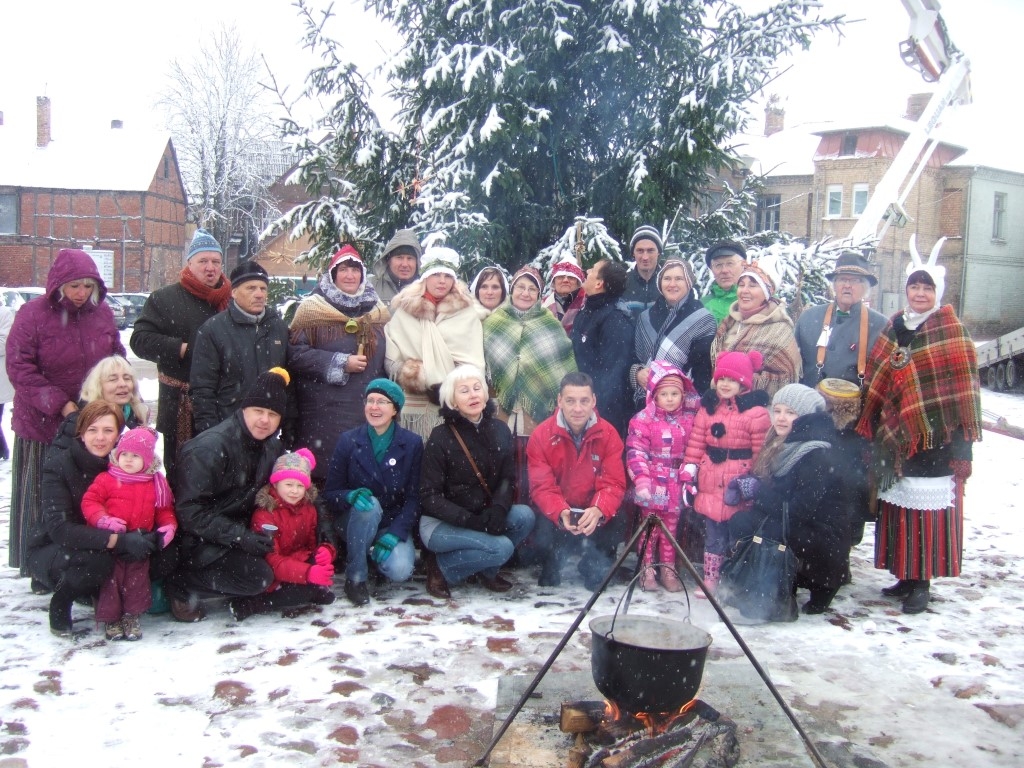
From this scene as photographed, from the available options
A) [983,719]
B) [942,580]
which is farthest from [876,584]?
[983,719]

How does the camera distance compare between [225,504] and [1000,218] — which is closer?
[225,504]

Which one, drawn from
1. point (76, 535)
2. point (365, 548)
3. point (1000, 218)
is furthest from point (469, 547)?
point (1000, 218)

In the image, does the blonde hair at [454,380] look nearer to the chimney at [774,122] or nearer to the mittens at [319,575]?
the mittens at [319,575]

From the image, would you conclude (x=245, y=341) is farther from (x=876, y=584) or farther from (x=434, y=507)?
(x=876, y=584)

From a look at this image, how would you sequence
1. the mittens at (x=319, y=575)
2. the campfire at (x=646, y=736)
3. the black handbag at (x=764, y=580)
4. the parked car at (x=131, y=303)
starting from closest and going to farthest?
the campfire at (x=646, y=736) → the mittens at (x=319, y=575) → the black handbag at (x=764, y=580) → the parked car at (x=131, y=303)

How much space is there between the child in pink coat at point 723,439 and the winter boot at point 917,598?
106cm

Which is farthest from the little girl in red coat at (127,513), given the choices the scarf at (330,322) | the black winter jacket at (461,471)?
the black winter jacket at (461,471)

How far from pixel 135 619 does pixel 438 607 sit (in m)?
1.56

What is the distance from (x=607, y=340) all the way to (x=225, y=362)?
2.36 metres

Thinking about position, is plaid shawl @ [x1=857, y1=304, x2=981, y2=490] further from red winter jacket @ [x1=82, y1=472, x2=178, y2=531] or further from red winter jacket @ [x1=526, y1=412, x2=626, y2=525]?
red winter jacket @ [x1=82, y1=472, x2=178, y2=531]

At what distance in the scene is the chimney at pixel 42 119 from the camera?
38875 mm

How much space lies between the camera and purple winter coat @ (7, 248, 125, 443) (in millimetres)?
4625

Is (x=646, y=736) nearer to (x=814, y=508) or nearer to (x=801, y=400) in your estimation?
(x=814, y=508)

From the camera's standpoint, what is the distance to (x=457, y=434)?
16.5ft
